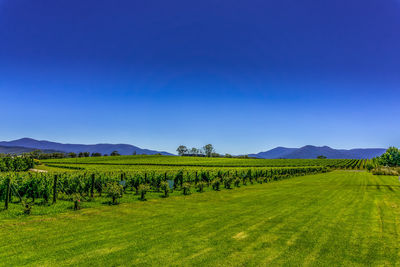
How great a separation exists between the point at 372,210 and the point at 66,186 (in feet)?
65.1

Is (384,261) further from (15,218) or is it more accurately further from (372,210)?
(15,218)

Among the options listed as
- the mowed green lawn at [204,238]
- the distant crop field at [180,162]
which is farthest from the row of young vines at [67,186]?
the distant crop field at [180,162]

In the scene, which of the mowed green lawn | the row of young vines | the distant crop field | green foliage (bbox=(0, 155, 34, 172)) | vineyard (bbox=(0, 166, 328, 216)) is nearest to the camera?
the mowed green lawn

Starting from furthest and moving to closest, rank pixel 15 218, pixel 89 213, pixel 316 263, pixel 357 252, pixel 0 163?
pixel 0 163, pixel 89 213, pixel 15 218, pixel 357 252, pixel 316 263

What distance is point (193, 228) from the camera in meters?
9.49

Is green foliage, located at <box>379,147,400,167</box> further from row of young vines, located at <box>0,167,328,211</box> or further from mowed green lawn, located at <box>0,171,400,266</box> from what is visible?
mowed green lawn, located at <box>0,171,400,266</box>

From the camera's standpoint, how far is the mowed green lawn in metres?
6.60

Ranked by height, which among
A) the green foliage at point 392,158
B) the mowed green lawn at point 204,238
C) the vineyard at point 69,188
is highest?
the green foliage at point 392,158

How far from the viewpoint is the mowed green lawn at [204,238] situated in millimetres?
6602

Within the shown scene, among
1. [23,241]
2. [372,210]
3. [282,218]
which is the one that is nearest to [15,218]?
[23,241]

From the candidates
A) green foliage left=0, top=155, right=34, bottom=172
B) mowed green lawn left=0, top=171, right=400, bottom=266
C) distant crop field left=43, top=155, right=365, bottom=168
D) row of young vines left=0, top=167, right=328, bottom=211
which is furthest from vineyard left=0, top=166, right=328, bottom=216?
distant crop field left=43, top=155, right=365, bottom=168

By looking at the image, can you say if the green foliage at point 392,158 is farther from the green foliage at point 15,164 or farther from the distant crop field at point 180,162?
the green foliage at point 15,164

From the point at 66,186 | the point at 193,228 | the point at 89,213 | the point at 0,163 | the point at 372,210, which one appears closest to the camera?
the point at 193,228

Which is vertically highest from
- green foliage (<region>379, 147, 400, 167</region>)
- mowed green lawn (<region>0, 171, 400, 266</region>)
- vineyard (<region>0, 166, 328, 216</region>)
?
green foliage (<region>379, 147, 400, 167</region>)
